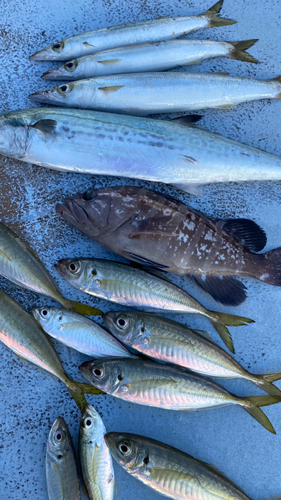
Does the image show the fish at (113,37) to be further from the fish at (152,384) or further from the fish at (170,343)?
the fish at (152,384)

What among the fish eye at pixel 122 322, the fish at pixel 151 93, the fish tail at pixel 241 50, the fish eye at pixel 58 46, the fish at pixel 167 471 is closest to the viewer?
the fish at pixel 167 471

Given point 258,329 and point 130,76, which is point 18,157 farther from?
point 258,329

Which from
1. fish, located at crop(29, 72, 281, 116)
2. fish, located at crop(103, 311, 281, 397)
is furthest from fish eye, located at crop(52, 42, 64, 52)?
fish, located at crop(103, 311, 281, 397)

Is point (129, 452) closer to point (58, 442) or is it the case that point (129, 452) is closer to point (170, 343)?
point (58, 442)

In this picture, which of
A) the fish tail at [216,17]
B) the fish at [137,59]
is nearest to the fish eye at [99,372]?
the fish at [137,59]

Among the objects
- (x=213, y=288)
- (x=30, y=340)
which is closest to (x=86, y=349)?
(x=30, y=340)

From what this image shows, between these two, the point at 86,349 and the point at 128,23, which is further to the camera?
the point at 128,23

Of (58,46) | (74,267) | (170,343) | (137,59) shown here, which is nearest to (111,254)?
(74,267)
